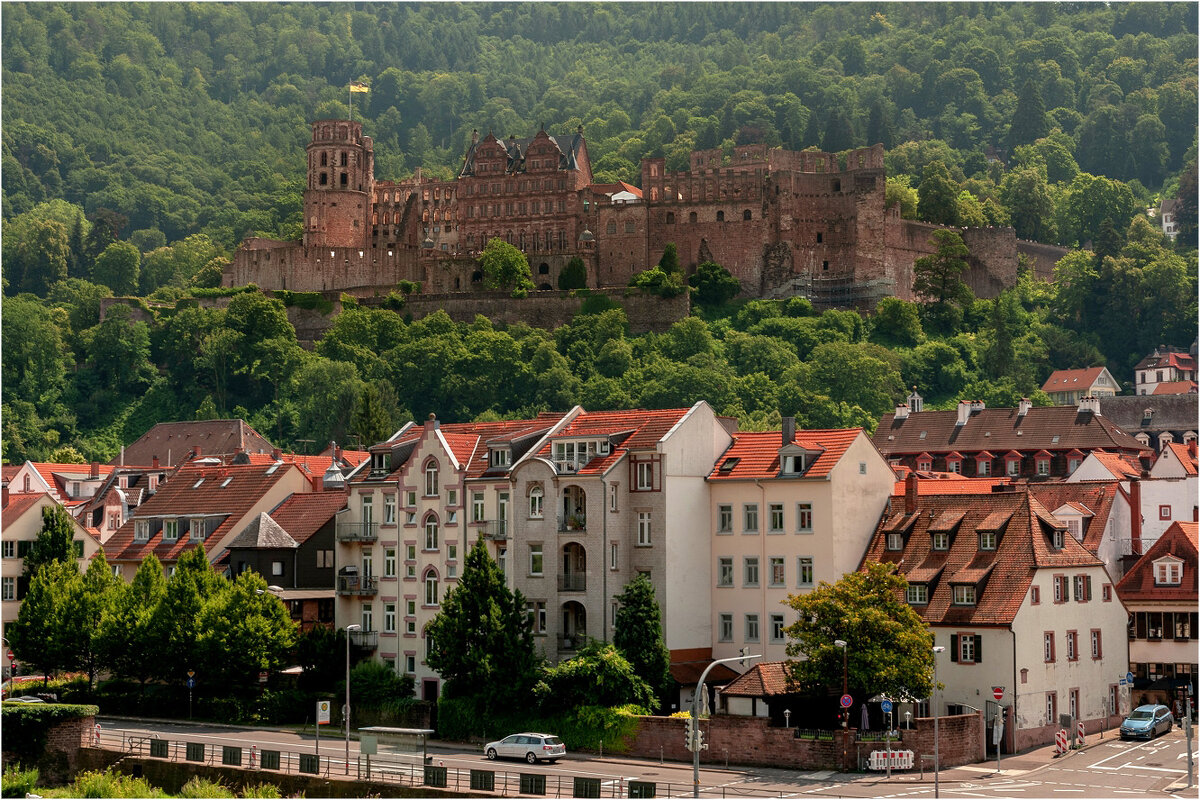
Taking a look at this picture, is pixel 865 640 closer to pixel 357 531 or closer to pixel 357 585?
pixel 357 585

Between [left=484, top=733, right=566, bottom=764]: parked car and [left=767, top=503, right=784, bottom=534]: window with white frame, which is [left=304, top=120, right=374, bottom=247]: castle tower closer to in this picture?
[left=767, top=503, right=784, bottom=534]: window with white frame

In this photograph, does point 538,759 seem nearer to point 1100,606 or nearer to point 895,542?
point 895,542

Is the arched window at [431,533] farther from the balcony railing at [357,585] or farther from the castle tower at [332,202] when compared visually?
the castle tower at [332,202]

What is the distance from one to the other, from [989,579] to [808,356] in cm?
10406

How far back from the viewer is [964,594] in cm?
6625

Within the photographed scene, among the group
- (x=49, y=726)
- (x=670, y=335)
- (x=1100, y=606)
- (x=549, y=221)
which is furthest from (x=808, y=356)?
(x=49, y=726)

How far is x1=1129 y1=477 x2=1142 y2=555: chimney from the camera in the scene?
3098 inches

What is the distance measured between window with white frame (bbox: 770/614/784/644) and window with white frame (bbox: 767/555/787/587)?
3.74ft

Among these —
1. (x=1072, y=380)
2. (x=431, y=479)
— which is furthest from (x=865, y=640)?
(x=1072, y=380)

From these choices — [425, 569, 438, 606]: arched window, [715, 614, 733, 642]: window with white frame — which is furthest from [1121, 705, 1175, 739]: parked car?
[425, 569, 438, 606]: arched window

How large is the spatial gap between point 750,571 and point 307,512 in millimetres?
19824

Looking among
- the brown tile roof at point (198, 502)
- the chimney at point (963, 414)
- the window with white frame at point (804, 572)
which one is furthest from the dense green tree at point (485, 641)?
the chimney at point (963, 414)

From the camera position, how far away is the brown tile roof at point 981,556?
65.4 meters

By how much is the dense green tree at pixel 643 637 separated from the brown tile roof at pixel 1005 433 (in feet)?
161
